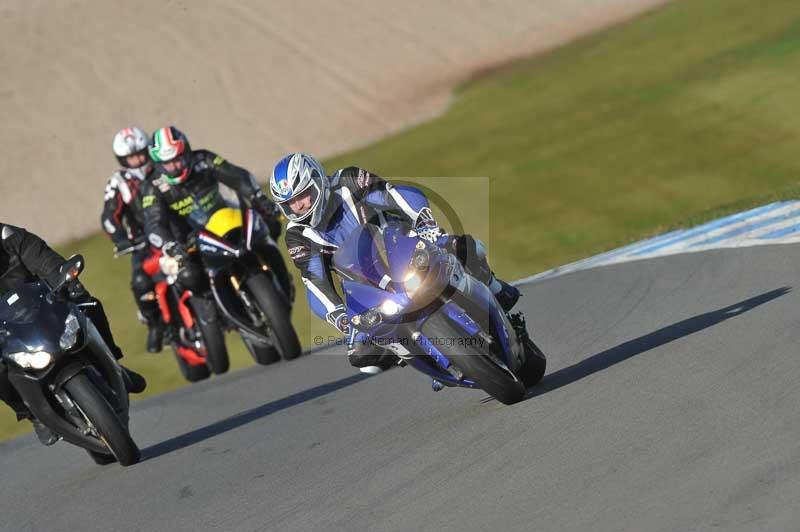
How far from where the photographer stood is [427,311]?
22.4ft

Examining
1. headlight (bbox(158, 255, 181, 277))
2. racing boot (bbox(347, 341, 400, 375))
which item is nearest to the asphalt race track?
racing boot (bbox(347, 341, 400, 375))

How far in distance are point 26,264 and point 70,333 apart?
0.90 m

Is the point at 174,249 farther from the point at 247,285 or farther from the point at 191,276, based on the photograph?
the point at 247,285

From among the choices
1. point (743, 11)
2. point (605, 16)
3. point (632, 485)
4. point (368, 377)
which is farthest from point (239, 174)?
point (605, 16)

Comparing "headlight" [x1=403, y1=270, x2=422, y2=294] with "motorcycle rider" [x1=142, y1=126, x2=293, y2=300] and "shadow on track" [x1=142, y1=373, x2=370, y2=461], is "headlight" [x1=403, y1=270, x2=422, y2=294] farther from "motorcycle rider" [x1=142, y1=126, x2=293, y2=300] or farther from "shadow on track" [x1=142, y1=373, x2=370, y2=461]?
"motorcycle rider" [x1=142, y1=126, x2=293, y2=300]

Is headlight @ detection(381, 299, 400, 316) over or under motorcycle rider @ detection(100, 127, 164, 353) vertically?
over

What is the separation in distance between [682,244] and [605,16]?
52.4 feet

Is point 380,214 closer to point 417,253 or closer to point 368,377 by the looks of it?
point 417,253

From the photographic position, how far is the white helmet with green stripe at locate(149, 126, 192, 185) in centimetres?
1195

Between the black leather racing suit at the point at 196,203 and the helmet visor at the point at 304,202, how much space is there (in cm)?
462

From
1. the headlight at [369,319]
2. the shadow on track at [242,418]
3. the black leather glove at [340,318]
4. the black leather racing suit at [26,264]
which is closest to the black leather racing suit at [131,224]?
the shadow on track at [242,418]

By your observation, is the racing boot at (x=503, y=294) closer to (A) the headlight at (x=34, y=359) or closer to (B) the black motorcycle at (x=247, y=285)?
(A) the headlight at (x=34, y=359)

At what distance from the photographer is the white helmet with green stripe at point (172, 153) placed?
39.2 feet

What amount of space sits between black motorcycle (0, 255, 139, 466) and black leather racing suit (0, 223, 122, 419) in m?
0.32
